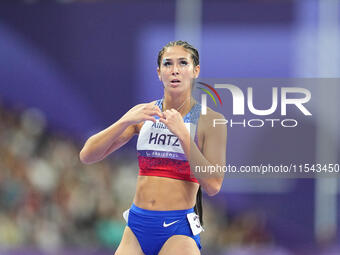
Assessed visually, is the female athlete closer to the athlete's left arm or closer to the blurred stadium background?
the athlete's left arm

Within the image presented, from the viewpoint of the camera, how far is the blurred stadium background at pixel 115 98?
773 cm

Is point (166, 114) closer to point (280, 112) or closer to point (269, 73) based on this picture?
point (280, 112)

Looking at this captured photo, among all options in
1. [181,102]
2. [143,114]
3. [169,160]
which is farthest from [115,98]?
[143,114]

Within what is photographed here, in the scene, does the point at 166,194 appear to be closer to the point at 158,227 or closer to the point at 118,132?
the point at 158,227

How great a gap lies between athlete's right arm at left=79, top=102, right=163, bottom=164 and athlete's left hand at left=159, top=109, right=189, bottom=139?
0.04 meters

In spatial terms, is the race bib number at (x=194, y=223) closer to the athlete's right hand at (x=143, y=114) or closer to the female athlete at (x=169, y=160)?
the female athlete at (x=169, y=160)

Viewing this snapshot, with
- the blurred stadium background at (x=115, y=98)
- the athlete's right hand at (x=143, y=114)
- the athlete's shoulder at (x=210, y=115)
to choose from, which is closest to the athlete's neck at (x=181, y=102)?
the athlete's shoulder at (x=210, y=115)

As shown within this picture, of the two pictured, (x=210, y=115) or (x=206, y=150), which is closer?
(x=206, y=150)

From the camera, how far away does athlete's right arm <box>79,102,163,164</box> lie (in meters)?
3.21

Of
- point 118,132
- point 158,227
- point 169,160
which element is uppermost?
point 118,132

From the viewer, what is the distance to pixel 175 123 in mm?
3162

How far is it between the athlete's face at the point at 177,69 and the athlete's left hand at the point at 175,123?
10.4 inches

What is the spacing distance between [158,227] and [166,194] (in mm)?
185

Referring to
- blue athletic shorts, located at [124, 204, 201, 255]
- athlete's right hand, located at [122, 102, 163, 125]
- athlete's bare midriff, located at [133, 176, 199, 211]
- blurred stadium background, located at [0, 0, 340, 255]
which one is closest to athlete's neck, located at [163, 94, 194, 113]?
athlete's right hand, located at [122, 102, 163, 125]
